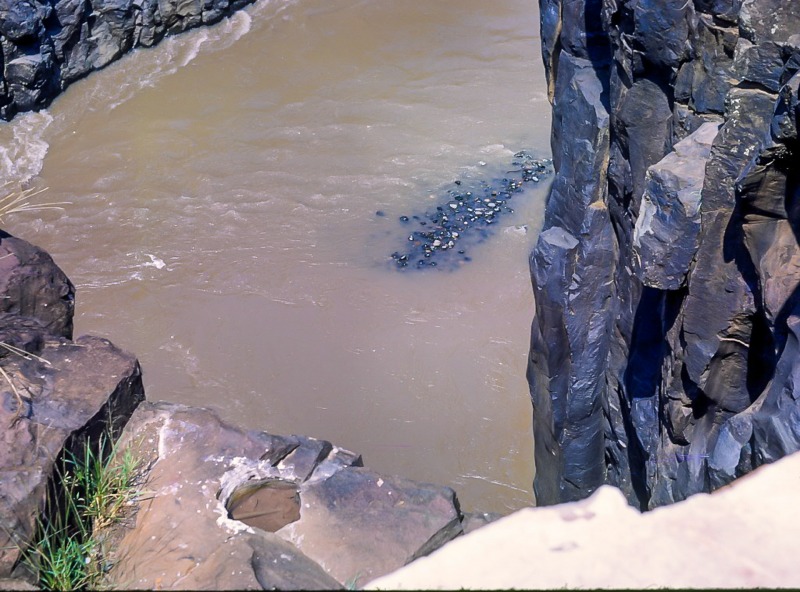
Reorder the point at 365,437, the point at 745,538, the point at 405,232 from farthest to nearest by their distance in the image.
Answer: the point at 405,232
the point at 365,437
the point at 745,538

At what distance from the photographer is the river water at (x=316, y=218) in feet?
22.2

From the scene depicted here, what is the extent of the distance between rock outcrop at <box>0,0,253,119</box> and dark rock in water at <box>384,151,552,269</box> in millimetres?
5099

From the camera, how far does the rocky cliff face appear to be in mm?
3463

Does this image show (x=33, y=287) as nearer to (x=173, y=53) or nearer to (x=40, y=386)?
(x=40, y=386)

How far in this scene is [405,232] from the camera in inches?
333

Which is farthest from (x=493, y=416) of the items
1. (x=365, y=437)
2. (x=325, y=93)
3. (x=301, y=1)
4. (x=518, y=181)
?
(x=301, y=1)

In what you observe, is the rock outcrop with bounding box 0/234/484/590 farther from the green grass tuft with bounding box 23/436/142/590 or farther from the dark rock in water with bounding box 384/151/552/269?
the dark rock in water with bounding box 384/151/552/269

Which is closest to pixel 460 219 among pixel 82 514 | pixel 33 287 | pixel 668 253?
pixel 668 253

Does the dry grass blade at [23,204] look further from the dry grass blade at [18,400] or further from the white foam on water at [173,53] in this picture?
the white foam on water at [173,53]

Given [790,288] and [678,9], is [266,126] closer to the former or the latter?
[678,9]

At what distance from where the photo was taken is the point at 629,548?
2146 mm

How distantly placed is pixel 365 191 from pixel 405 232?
846mm

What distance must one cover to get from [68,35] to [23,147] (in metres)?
1.70

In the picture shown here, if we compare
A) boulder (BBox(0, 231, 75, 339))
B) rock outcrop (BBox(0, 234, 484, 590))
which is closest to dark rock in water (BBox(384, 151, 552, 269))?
boulder (BBox(0, 231, 75, 339))
